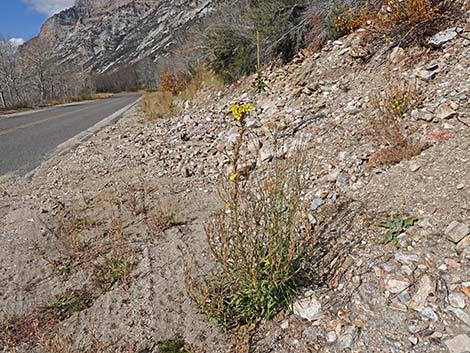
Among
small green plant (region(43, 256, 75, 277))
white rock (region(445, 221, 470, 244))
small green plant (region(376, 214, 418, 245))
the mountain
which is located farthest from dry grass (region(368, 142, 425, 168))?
the mountain

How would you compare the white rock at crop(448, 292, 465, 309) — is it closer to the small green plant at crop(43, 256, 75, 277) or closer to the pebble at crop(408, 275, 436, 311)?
the pebble at crop(408, 275, 436, 311)

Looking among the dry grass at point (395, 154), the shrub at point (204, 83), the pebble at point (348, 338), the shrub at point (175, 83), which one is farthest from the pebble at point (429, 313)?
the shrub at point (175, 83)

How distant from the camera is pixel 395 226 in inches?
82.0

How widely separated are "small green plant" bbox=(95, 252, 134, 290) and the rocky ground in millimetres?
59

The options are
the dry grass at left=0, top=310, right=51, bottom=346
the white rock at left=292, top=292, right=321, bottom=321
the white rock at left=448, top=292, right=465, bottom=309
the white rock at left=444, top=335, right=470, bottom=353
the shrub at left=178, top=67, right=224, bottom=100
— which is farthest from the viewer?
the shrub at left=178, top=67, right=224, bottom=100

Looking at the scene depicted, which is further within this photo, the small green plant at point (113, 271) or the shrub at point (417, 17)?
the shrub at point (417, 17)

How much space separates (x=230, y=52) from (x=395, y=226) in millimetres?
7048

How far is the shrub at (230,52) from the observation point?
771 centimetres

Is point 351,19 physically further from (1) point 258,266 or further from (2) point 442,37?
(1) point 258,266

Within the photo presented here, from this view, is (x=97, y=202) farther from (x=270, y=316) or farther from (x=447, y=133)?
(x=447, y=133)

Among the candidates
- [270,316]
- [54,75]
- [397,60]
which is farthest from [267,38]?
[54,75]

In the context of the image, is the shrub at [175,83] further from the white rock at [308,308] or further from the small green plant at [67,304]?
the white rock at [308,308]

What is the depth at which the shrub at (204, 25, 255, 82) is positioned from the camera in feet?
25.3

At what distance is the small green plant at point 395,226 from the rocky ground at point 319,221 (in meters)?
0.02
